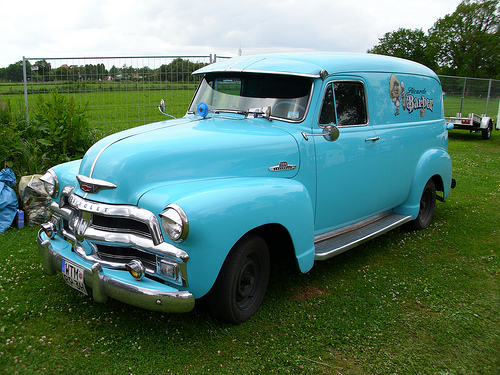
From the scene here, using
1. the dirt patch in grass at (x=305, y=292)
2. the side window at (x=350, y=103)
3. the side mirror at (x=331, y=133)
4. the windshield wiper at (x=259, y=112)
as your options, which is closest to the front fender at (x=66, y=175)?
the windshield wiper at (x=259, y=112)

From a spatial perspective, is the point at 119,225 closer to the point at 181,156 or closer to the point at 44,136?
the point at 181,156

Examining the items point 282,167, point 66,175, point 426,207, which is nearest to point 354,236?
point 282,167

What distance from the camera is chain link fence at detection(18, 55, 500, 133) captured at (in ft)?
24.9

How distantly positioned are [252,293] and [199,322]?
0.47m

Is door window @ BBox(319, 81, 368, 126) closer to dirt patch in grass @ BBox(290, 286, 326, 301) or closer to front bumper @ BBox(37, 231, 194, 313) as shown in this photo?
dirt patch in grass @ BBox(290, 286, 326, 301)

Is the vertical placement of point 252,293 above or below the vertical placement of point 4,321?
above

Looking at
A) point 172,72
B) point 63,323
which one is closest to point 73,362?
point 63,323

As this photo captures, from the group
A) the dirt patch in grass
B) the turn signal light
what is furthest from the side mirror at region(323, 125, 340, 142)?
the turn signal light

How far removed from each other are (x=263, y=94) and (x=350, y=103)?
3.07 ft

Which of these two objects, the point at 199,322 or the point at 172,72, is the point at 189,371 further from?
the point at 172,72

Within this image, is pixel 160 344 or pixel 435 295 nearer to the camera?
pixel 160 344

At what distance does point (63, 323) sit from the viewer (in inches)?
131

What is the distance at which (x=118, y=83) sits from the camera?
7.81m

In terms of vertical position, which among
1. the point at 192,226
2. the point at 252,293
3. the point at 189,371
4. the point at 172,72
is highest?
the point at 172,72
